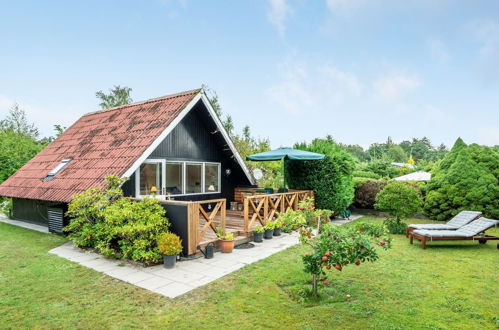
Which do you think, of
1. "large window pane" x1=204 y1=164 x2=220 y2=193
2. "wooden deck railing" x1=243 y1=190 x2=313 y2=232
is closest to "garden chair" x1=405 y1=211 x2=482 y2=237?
"wooden deck railing" x1=243 y1=190 x2=313 y2=232

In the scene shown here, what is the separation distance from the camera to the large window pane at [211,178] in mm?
11945

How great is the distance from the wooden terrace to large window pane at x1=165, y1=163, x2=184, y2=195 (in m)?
1.40

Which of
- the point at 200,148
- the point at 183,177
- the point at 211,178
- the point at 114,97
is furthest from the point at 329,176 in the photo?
the point at 114,97

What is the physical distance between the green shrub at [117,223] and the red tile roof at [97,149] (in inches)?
26.4

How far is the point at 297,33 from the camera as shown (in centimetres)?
1664

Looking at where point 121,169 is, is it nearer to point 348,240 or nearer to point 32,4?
point 348,240

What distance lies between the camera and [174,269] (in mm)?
6402

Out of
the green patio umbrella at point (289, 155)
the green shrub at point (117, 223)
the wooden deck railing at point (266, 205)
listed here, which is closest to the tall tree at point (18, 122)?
the green shrub at point (117, 223)

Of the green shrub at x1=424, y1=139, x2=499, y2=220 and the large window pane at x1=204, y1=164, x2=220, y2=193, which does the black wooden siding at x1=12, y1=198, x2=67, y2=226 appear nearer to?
the large window pane at x1=204, y1=164, x2=220, y2=193

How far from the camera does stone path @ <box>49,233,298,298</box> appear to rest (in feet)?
18.2

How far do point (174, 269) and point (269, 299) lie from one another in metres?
2.42

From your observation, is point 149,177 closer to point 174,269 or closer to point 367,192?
point 174,269

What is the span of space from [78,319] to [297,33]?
53.6 feet

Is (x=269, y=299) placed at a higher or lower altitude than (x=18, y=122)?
lower
